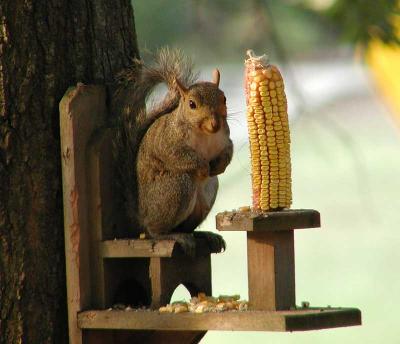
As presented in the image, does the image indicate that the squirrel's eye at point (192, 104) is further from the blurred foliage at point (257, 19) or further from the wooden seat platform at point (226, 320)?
the blurred foliage at point (257, 19)

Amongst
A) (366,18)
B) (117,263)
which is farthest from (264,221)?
(366,18)

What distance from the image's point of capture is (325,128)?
13.1 feet

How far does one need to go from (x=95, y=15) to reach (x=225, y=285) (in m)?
5.65

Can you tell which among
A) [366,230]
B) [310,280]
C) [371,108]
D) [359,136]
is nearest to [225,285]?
[310,280]

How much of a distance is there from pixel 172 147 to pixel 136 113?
0.17 m

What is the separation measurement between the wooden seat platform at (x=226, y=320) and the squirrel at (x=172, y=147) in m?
0.20

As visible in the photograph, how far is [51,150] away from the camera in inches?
122

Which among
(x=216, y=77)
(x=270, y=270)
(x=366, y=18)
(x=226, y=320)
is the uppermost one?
(x=366, y=18)

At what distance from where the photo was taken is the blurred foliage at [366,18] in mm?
4262

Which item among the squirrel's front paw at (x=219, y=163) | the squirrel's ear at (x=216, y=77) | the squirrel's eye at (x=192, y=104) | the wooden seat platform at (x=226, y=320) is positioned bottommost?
the wooden seat platform at (x=226, y=320)

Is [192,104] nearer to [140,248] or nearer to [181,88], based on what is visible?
[181,88]

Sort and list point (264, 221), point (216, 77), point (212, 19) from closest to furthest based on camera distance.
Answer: point (264, 221)
point (216, 77)
point (212, 19)

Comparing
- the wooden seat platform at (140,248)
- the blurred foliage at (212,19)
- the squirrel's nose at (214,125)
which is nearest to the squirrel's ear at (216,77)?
the squirrel's nose at (214,125)

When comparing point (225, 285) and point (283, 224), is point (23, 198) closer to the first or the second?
point (283, 224)
